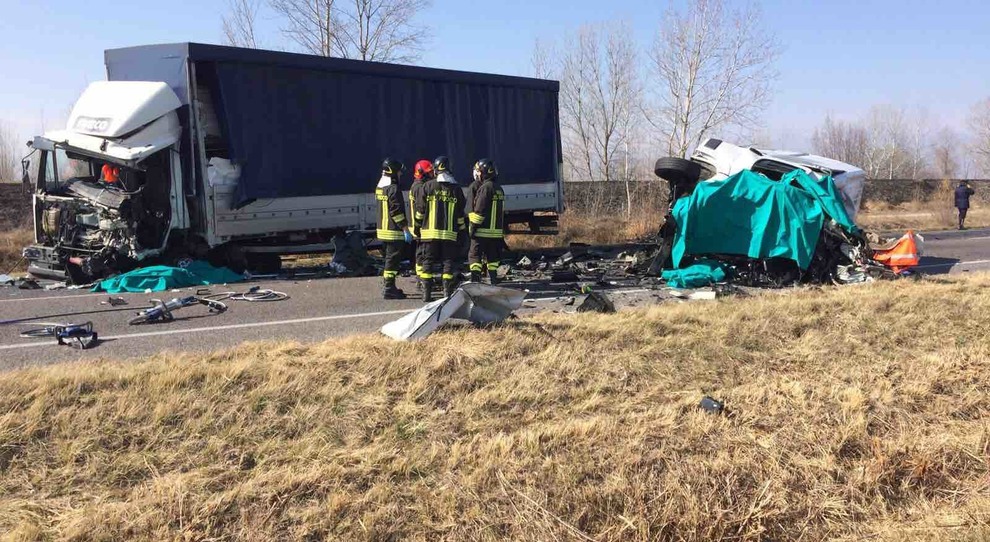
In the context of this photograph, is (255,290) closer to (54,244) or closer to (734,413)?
(54,244)

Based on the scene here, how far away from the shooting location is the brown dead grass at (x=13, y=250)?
12.0 m

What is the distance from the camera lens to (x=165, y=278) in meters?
9.17

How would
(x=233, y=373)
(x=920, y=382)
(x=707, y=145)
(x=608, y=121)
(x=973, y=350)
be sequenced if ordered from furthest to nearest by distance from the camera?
(x=608, y=121)
(x=707, y=145)
(x=973, y=350)
(x=920, y=382)
(x=233, y=373)

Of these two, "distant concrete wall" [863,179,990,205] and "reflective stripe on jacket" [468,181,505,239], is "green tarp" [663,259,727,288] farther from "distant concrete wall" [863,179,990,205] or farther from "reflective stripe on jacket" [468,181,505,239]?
"distant concrete wall" [863,179,990,205]

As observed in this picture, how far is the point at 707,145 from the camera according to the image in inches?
440

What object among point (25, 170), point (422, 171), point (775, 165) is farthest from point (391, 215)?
point (775, 165)

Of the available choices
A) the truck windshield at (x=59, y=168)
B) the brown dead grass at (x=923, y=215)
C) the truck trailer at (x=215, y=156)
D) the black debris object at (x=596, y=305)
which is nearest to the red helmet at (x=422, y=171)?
the black debris object at (x=596, y=305)

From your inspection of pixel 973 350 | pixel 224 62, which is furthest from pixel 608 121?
pixel 973 350

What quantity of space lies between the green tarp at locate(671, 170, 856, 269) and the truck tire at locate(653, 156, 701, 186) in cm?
66

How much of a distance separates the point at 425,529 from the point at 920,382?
427 cm

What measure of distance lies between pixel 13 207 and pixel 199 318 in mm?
12350

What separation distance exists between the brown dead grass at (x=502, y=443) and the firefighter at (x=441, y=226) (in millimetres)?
1971

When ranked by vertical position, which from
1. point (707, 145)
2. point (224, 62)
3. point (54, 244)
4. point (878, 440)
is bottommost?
point (878, 440)

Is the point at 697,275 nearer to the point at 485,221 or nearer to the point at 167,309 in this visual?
the point at 485,221
